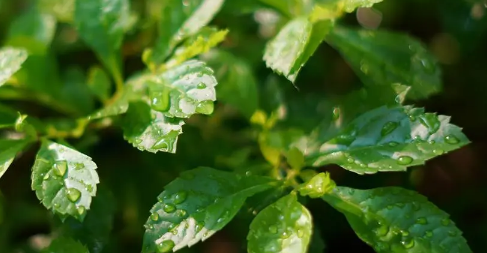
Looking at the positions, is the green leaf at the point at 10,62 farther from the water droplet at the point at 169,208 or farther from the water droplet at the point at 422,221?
the water droplet at the point at 422,221

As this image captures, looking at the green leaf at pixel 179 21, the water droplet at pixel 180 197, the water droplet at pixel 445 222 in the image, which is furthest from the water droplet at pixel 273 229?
the green leaf at pixel 179 21

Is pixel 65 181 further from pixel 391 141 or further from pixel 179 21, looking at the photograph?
pixel 391 141

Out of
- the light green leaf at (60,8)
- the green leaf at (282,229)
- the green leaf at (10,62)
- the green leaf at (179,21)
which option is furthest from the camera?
the light green leaf at (60,8)

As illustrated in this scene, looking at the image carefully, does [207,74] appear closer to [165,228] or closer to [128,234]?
[165,228]

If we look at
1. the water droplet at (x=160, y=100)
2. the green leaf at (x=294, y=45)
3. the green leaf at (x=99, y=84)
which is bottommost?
the green leaf at (x=99, y=84)

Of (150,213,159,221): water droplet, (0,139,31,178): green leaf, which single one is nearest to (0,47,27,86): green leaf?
(0,139,31,178): green leaf
